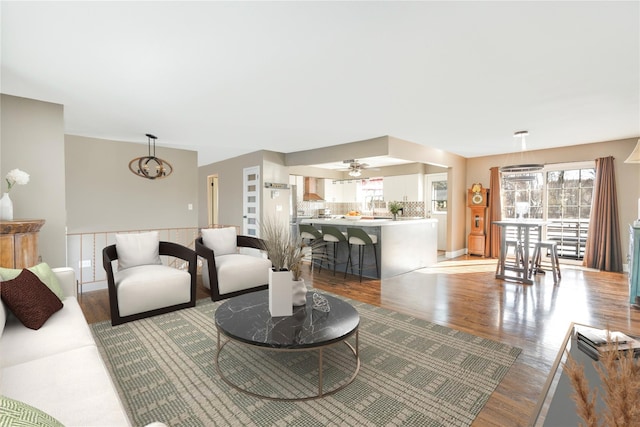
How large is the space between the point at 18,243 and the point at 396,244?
4.75 meters

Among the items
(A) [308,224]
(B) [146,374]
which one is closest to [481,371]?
(B) [146,374]

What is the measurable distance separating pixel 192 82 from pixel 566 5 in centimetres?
290

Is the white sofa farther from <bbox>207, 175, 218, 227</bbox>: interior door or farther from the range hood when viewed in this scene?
<bbox>207, 175, 218, 227</bbox>: interior door

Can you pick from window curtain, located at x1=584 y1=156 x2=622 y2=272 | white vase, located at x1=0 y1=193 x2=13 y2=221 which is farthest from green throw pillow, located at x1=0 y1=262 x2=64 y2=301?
window curtain, located at x1=584 y1=156 x2=622 y2=272

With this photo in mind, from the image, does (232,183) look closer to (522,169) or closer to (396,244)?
(396,244)

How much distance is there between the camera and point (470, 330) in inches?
118

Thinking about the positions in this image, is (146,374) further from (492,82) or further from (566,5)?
(492,82)

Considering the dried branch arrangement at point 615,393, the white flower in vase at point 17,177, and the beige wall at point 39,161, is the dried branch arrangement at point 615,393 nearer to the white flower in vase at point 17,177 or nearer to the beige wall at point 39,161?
the white flower in vase at point 17,177

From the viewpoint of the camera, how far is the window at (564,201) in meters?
6.16

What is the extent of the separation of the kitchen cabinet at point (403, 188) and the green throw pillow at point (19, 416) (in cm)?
822

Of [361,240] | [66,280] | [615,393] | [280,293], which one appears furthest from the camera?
[361,240]

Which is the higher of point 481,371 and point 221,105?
point 221,105

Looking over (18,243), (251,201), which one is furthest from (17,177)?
(251,201)

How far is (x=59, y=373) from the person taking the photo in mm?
1448
